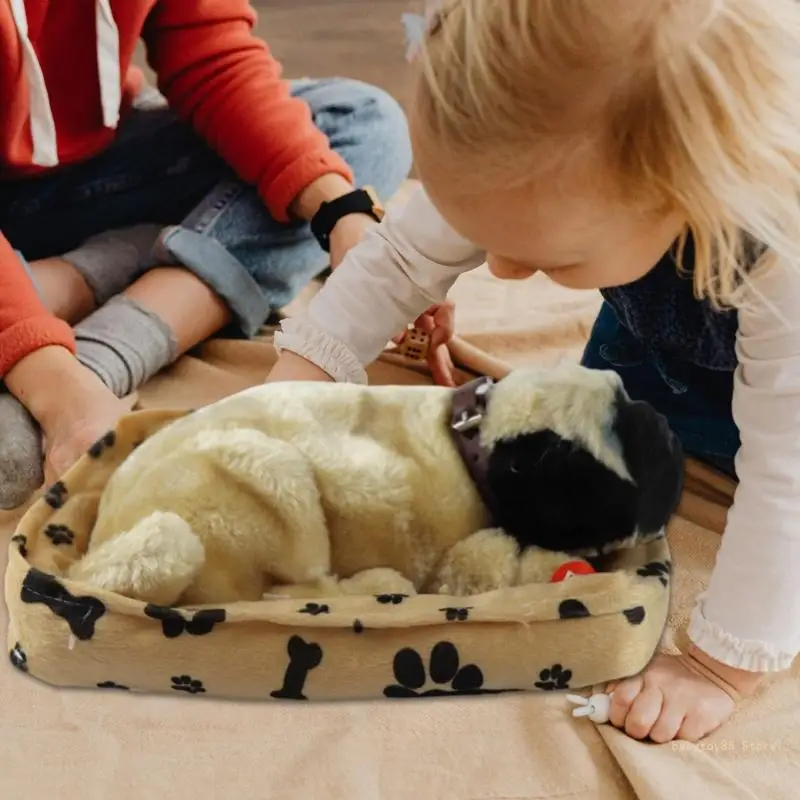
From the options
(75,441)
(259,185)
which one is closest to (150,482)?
(75,441)

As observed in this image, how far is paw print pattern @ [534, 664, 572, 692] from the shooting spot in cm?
61

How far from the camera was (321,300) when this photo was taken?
847 mm

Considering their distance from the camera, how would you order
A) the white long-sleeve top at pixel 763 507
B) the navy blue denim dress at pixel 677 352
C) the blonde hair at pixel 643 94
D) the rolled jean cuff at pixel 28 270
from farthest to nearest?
the rolled jean cuff at pixel 28 270, the navy blue denim dress at pixel 677 352, the white long-sleeve top at pixel 763 507, the blonde hair at pixel 643 94

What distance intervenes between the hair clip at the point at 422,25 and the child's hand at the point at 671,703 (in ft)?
1.33

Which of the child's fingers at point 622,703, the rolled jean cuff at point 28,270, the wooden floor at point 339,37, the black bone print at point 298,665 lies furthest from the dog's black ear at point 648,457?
the wooden floor at point 339,37

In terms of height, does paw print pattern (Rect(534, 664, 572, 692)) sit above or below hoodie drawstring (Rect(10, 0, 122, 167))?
below

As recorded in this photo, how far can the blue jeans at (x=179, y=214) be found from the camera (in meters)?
0.98

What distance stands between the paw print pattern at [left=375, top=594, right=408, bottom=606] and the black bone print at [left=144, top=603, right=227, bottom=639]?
92mm

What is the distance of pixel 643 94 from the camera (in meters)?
0.47

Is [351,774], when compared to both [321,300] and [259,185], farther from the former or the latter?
[259,185]

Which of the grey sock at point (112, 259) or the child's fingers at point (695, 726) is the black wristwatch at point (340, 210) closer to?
the grey sock at point (112, 259)

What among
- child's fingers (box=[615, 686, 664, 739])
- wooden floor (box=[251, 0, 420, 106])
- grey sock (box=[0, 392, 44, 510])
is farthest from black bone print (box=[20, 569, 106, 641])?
wooden floor (box=[251, 0, 420, 106])

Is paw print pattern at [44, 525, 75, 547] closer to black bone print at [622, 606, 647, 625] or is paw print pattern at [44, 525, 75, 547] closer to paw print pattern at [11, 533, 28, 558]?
paw print pattern at [11, 533, 28, 558]

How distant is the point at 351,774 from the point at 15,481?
37cm
